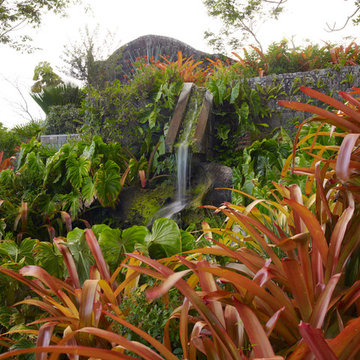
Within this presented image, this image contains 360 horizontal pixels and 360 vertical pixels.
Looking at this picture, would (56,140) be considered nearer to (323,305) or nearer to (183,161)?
(183,161)

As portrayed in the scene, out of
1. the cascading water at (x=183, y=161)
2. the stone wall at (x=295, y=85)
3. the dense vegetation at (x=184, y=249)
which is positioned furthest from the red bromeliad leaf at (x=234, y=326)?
the stone wall at (x=295, y=85)

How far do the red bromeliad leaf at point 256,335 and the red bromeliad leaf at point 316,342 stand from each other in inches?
6.8

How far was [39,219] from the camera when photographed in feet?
14.4

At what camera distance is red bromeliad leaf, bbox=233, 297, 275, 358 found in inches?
34.9

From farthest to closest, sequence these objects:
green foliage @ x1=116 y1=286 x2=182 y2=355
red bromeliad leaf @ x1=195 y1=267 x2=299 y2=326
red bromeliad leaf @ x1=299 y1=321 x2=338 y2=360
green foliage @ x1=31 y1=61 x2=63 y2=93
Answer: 1. green foliage @ x1=31 y1=61 x2=63 y2=93
2. green foliage @ x1=116 y1=286 x2=182 y2=355
3. red bromeliad leaf @ x1=195 y1=267 x2=299 y2=326
4. red bromeliad leaf @ x1=299 y1=321 x2=338 y2=360

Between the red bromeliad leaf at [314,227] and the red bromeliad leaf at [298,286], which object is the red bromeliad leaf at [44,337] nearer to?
the red bromeliad leaf at [298,286]

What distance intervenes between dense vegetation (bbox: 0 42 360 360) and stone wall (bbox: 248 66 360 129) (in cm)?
21

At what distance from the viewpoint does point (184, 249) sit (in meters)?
2.21

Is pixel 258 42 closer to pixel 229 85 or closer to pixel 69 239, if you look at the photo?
pixel 229 85

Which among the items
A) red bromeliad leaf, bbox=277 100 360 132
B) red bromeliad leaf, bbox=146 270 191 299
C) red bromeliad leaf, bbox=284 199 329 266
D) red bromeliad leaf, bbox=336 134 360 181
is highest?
red bromeliad leaf, bbox=277 100 360 132

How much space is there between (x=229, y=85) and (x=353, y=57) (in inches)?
89.0

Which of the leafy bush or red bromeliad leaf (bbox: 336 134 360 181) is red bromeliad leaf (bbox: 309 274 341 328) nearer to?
red bromeliad leaf (bbox: 336 134 360 181)

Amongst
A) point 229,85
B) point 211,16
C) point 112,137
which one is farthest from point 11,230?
point 211,16

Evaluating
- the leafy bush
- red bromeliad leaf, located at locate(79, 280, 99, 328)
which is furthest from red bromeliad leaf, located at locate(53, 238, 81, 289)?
the leafy bush
